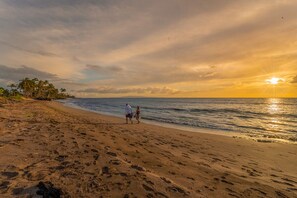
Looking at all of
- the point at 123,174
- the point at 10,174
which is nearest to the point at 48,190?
the point at 10,174

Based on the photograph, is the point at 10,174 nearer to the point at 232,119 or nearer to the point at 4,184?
the point at 4,184

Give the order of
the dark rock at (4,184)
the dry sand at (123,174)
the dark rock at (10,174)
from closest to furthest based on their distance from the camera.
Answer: the dark rock at (4,184), the dry sand at (123,174), the dark rock at (10,174)

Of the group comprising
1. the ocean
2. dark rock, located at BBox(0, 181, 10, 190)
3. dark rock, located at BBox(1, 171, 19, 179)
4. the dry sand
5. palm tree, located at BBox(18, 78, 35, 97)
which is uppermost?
palm tree, located at BBox(18, 78, 35, 97)

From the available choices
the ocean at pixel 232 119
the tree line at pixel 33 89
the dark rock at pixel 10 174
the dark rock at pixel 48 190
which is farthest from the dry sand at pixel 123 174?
the tree line at pixel 33 89

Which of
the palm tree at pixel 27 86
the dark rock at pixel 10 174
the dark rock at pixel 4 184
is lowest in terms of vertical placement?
the dark rock at pixel 4 184

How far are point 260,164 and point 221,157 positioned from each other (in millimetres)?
1736

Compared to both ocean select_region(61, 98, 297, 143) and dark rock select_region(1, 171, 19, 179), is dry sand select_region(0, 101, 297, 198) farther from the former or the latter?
ocean select_region(61, 98, 297, 143)

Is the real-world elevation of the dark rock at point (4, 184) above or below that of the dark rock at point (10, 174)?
below

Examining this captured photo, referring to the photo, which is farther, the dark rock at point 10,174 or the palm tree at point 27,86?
the palm tree at point 27,86

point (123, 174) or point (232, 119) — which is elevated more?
point (123, 174)

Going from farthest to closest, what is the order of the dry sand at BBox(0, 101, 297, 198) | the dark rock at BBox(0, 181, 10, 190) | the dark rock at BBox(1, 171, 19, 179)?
the dark rock at BBox(1, 171, 19, 179), the dry sand at BBox(0, 101, 297, 198), the dark rock at BBox(0, 181, 10, 190)

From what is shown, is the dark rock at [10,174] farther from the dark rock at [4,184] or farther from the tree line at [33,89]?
the tree line at [33,89]

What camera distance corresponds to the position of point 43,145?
830cm

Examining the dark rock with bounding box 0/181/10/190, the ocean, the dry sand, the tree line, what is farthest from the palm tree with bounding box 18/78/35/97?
the dark rock with bounding box 0/181/10/190
